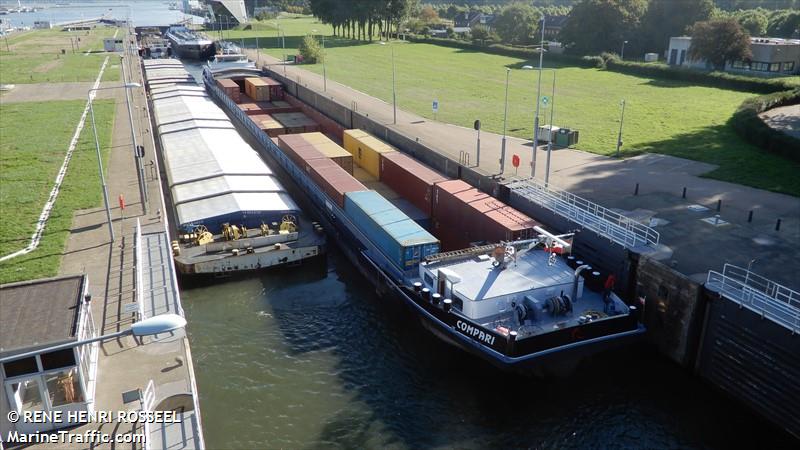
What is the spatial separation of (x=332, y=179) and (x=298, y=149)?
834cm

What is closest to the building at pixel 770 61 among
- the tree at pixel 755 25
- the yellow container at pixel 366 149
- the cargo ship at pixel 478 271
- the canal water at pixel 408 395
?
the tree at pixel 755 25

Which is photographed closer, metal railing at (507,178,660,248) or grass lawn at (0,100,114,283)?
metal railing at (507,178,660,248)

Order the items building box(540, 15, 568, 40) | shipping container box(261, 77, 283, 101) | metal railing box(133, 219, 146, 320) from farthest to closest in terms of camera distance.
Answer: building box(540, 15, 568, 40)
shipping container box(261, 77, 283, 101)
metal railing box(133, 219, 146, 320)

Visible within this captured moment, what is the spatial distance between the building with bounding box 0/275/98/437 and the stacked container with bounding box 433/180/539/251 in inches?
697

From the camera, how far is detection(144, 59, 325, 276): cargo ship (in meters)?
31.0

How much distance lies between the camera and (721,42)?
8275cm

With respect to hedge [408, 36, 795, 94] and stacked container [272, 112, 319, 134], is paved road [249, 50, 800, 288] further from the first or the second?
hedge [408, 36, 795, 94]

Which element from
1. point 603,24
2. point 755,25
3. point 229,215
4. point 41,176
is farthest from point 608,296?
point 755,25

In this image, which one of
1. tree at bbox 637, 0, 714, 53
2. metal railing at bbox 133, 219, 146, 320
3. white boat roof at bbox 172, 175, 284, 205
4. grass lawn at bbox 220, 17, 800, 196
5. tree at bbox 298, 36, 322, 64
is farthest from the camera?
tree at bbox 637, 0, 714, 53

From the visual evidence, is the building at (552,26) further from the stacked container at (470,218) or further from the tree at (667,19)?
the stacked container at (470,218)

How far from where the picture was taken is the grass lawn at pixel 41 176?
29.3 m

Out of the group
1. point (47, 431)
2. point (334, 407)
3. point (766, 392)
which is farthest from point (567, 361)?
point (47, 431)

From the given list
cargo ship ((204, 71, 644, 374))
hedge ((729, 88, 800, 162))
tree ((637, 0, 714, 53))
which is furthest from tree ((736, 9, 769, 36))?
cargo ship ((204, 71, 644, 374))

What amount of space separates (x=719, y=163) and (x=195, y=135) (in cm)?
4100
